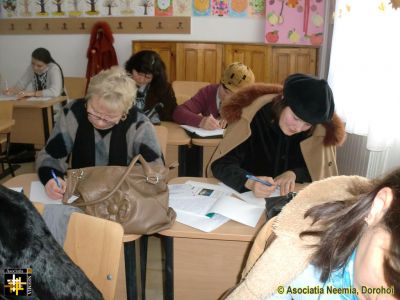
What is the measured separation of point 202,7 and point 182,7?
254mm

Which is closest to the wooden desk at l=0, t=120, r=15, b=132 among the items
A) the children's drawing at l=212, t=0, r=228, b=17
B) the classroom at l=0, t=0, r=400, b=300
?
the classroom at l=0, t=0, r=400, b=300

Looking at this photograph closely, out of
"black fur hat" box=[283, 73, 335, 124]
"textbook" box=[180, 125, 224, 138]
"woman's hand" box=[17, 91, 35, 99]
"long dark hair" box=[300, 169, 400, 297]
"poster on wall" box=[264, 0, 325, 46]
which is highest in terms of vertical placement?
"poster on wall" box=[264, 0, 325, 46]

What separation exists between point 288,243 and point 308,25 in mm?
3960

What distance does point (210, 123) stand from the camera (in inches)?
→ 113

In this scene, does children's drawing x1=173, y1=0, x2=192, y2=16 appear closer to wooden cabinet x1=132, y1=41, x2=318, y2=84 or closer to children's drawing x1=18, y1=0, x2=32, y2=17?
wooden cabinet x1=132, y1=41, x2=318, y2=84

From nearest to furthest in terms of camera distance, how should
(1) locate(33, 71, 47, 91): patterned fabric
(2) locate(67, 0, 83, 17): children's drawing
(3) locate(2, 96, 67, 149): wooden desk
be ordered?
1. (3) locate(2, 96, 67, 149): wooden desk
2. (1) locate(33, 71, 47, 91): patterned fabric
3. (2) locate(67, 0, 83, 17): children's drawing

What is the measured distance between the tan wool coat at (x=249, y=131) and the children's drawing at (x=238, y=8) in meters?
3.04

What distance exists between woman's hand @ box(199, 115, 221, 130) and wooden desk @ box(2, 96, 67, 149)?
180cm

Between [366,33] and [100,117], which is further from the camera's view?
[366,33]

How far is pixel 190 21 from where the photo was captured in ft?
15.9

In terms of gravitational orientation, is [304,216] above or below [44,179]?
above

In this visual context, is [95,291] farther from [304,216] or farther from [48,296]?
[304,216]

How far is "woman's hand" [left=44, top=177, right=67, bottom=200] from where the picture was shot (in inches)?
67.2

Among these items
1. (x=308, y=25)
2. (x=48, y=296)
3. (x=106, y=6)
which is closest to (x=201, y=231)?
(x=48, y=296)
